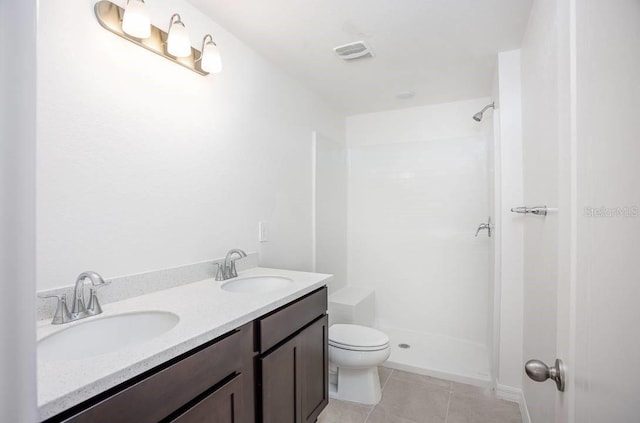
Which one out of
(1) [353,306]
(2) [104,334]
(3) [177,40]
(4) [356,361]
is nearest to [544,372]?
(2) [104,334]

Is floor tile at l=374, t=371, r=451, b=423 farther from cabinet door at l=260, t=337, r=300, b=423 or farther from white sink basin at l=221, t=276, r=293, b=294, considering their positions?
white sink basin at l=221, t=276, r=293, b=294

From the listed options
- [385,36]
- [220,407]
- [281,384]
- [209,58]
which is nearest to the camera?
[220,407]

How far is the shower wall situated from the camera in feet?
9.53

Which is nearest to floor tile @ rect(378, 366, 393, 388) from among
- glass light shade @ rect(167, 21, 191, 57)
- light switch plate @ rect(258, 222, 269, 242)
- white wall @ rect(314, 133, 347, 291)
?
white wall @ rect(314, 133, 347, 291)

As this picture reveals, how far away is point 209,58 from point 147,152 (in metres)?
0.58

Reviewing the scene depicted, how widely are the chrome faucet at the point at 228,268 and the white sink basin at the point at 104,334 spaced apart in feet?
1.61

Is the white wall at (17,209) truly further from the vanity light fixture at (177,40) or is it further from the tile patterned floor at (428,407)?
the tile patterned floor at (428,407)

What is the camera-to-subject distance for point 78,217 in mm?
1148

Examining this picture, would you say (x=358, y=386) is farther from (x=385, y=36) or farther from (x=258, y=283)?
(x=385, y=36)

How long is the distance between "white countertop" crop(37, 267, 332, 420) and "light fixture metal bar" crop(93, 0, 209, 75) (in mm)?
1090

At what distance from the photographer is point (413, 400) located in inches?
84.5

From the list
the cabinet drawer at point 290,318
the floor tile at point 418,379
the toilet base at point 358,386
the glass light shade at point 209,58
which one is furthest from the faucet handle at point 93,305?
the floor tile at point 418,379

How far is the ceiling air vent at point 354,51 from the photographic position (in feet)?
6.44

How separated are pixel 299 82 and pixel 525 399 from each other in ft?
8.96
